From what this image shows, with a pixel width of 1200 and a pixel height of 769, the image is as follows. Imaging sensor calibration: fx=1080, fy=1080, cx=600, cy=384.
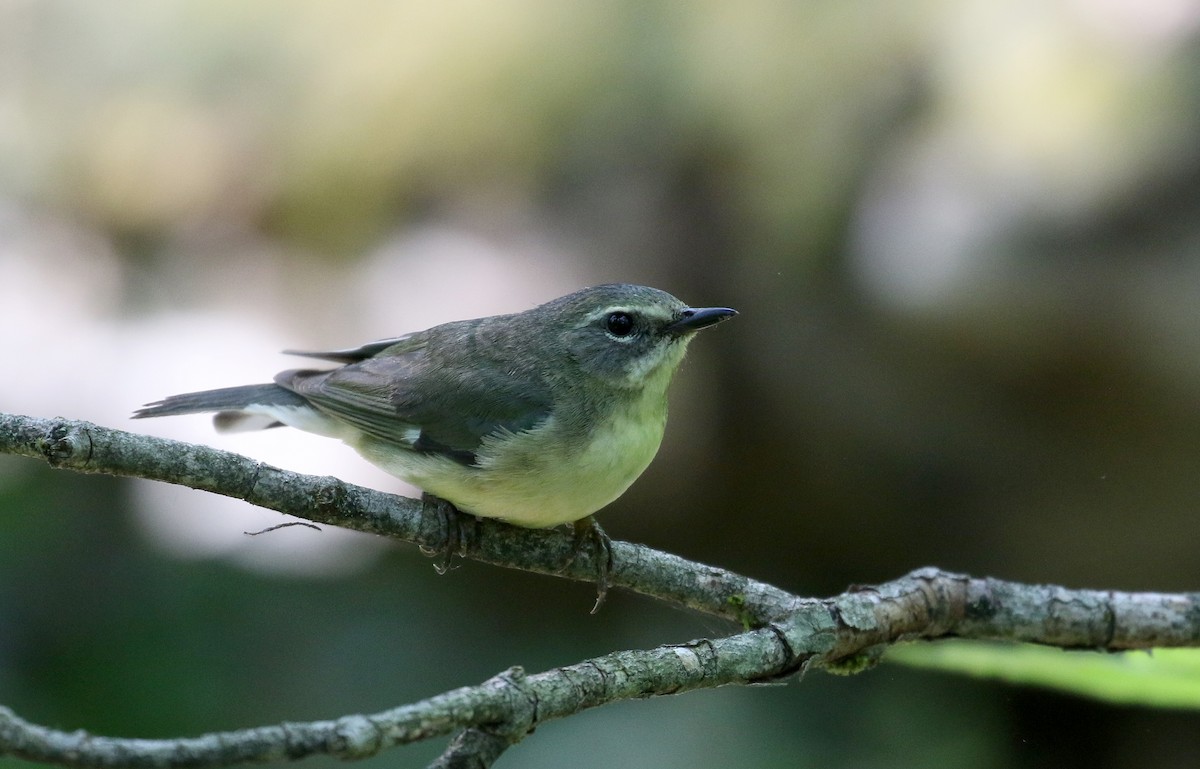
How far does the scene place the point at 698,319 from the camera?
392 centimetres

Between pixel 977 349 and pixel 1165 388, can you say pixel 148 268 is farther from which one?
pixel 1165 388

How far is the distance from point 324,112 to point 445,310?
2.06m

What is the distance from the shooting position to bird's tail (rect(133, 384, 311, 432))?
4.16 metres

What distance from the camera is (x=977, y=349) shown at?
659 centimetres

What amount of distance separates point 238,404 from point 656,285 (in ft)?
11.9

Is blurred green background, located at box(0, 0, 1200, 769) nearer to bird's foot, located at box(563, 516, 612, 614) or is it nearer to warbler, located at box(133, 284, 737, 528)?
warbler, located at box(133, 284, 737, 528)

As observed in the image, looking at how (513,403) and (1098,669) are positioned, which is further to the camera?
(513,403)

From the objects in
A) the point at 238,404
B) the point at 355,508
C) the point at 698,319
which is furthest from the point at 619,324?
the point at 238,404

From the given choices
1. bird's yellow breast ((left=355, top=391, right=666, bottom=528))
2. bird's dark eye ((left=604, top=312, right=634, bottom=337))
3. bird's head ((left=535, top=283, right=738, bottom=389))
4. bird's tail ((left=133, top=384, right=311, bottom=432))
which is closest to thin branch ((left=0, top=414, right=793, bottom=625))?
bird's yellow breast ((left=355, top=391, right=666, bottom=528))

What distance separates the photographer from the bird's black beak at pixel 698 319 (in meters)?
3.86

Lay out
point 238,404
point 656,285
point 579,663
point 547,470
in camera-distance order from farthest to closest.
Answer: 1. point 656,285
2. point 238,404
3. point 547,470
4. point 579,663

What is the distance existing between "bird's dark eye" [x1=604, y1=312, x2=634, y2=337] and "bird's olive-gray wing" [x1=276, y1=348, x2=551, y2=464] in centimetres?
34

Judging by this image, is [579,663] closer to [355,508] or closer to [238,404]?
[355,508]

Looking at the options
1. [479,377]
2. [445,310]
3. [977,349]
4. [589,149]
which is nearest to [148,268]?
[445,310]
